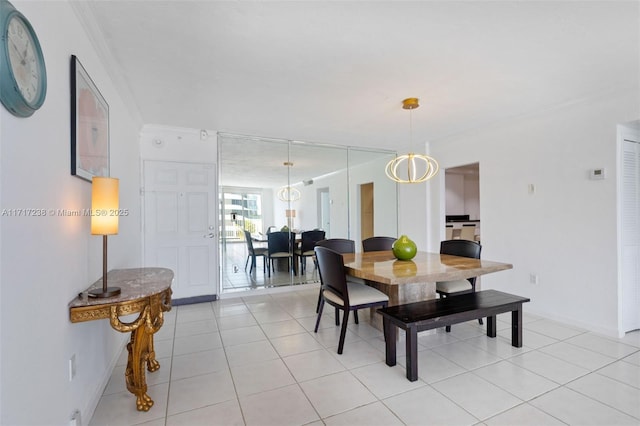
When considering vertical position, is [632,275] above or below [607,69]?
below

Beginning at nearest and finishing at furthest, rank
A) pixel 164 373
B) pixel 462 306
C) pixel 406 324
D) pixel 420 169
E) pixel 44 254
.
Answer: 1. pixel 44 254
2. pixel 406 324
3. pixel 164 373
4. pixel 462 306
5. pixel 420 169

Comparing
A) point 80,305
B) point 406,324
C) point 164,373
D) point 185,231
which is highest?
point 185,231

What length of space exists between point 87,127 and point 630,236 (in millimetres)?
4836

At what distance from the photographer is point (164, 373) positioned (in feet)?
7.76

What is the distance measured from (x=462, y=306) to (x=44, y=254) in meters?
2.79

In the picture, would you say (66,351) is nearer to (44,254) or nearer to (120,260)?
(44,254)

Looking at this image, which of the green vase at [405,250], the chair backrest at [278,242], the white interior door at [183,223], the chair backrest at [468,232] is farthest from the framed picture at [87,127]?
the chair backrest at [468,232]

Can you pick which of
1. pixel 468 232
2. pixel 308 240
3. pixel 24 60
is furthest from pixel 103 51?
pixel 468 232

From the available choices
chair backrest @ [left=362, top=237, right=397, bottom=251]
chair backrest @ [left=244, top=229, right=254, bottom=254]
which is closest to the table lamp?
chair backrest @ [left=362, top=237, right=397, bottom=251]

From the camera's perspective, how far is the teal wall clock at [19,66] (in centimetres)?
105

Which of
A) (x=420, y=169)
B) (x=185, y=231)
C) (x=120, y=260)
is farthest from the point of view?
(x=420, y=169)

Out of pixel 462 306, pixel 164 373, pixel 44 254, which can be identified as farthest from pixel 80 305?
pixel 462 306

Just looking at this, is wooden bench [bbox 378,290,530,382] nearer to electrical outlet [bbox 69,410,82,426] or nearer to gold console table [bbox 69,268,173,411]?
gold console table [bbox 69,268,173,411]

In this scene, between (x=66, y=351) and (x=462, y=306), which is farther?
(x=462, y=306)
